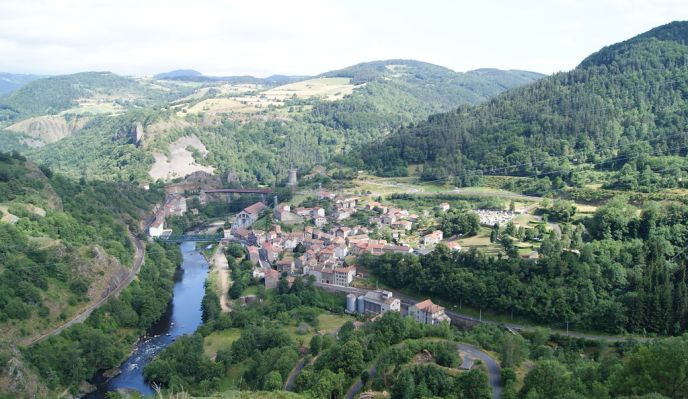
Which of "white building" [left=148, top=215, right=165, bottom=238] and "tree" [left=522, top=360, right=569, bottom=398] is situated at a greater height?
"tree" [left=522, top=360, right=569, bottom=398]

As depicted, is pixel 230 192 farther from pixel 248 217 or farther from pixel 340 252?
pixel 340 252

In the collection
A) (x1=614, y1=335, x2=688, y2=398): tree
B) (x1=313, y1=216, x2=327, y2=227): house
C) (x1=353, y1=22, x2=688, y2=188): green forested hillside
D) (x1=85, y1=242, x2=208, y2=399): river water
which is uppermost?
(x1=353, y1=22, x2=688, y2=188): green forested hillside

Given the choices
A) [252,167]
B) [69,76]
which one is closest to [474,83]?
[252,167]

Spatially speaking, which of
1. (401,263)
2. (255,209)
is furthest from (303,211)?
(401,263)

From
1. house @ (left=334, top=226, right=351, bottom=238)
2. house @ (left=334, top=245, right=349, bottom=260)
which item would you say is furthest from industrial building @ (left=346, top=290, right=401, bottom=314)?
house @ (left=334, top=226, right=351, bottom=238)

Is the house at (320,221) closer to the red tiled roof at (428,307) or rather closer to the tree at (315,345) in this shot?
the red tiled roof at (428,307)

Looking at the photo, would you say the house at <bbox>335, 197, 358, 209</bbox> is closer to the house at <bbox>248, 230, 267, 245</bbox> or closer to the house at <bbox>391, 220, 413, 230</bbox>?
the house at <bbox>391, 220, 413, 230</bbox>

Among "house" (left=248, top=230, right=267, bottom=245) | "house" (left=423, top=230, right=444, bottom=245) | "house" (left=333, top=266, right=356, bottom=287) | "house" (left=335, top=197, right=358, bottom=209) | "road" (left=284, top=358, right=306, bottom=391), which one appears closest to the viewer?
"road" (left=284, top=358, right=306, bottom=391)
